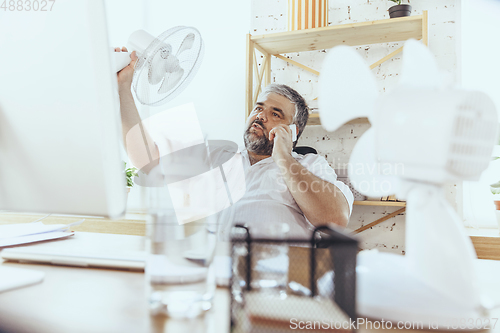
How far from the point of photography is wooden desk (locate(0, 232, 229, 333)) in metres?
0.39

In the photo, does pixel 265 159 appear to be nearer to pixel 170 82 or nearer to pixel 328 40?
pixel 170 82

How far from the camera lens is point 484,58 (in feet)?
6.84

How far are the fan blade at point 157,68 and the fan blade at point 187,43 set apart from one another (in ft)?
0.25

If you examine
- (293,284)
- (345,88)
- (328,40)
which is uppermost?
(328,40)

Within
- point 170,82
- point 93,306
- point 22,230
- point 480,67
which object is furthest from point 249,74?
point 93,306

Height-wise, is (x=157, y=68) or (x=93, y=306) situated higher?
(x=157, y=68)

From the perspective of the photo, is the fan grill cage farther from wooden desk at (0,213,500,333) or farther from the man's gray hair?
the man's gray hair

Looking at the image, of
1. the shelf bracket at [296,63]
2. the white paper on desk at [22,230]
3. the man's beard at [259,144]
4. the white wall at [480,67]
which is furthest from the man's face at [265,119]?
the white wall at [480,67]

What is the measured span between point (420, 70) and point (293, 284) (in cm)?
30

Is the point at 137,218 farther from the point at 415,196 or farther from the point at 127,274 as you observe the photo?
the point at 415,196

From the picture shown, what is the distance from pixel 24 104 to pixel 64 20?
0.48 ft

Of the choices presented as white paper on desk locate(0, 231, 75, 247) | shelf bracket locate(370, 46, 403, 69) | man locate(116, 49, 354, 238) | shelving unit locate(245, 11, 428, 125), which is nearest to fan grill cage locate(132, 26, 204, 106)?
man locate(116, 49, 354, 238)

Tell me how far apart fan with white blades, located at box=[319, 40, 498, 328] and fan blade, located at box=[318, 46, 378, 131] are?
4 cm

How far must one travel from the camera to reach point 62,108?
0.51 meters
